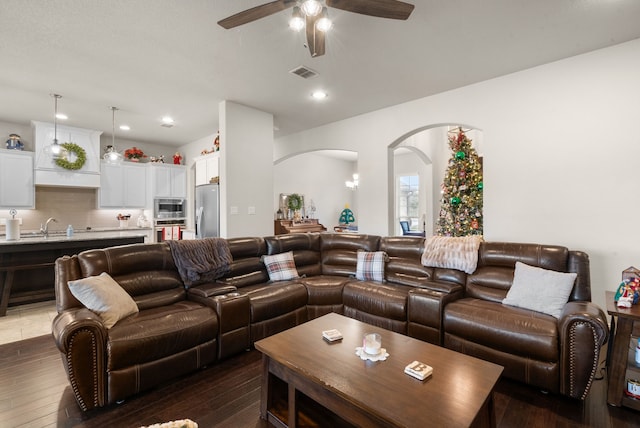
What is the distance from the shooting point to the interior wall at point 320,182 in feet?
27.6

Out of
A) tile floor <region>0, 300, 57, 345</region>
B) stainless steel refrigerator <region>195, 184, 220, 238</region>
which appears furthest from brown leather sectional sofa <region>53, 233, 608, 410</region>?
tile floor <region>0, 300, 57, 345</region>

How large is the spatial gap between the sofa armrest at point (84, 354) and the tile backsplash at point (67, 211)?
214 inches

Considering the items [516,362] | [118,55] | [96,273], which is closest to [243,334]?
[96,273]

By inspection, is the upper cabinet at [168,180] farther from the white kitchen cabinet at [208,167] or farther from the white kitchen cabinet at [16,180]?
the white kitchen cabinet at [16,180]

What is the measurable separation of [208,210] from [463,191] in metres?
4.51

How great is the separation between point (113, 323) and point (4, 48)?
300cm

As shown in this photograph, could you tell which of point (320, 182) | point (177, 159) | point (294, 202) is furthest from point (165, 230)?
point (320, 182)

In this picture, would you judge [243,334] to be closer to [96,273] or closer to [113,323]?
[113,323]

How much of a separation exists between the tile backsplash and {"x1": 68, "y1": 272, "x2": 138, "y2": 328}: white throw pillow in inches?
202

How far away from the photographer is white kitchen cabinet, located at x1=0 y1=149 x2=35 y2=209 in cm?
515

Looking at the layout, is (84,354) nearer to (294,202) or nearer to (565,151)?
(565,151)

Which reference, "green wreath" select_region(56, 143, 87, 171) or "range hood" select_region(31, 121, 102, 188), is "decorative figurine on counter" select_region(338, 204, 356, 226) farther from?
"green wreath" select_region(56, 143, 87, 171)

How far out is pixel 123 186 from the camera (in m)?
6.54

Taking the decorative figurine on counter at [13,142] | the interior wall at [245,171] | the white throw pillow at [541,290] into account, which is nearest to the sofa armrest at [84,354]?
the interior wall at [245,171]
